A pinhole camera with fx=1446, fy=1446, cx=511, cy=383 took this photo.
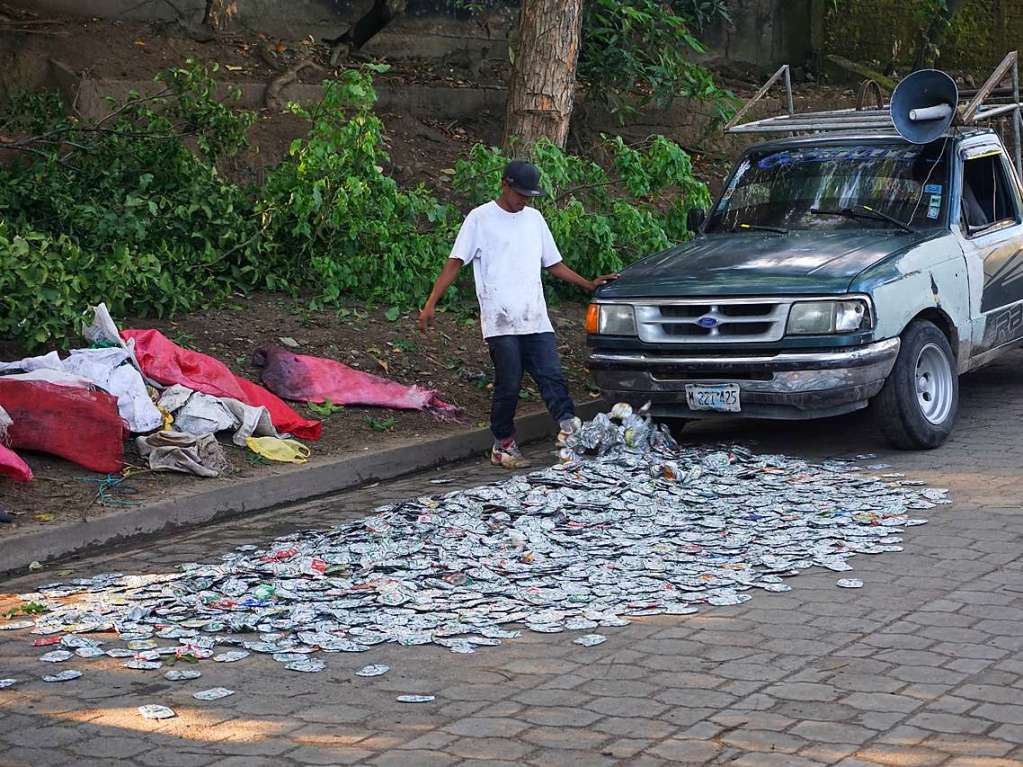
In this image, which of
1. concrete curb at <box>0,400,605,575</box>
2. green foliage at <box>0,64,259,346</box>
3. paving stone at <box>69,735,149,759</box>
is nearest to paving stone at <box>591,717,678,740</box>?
paving stone at <box>69,735,149,759</box>

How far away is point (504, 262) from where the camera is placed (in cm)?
870

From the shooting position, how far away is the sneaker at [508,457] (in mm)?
8922

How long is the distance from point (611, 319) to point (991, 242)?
2.69 m

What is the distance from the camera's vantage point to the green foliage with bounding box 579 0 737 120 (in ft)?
48.7

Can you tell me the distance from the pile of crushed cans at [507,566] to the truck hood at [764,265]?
3.40ft

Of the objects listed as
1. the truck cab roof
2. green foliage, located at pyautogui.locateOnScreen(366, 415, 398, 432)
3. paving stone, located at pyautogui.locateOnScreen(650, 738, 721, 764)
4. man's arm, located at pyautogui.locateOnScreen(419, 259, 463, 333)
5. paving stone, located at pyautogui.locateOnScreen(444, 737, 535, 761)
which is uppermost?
the truck cab roof

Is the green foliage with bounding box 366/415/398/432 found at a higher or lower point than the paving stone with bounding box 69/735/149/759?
higher

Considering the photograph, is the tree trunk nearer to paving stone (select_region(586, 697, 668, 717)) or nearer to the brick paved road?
the brick paved road

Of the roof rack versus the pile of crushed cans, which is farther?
the roof rack

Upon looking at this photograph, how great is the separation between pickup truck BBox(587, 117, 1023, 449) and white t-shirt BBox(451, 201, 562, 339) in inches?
19.3

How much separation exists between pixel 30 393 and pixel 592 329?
3334 mm

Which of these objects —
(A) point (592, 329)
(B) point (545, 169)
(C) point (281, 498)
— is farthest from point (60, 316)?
(B) point (545, 169)


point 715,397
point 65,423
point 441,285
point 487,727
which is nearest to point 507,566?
point 487,727

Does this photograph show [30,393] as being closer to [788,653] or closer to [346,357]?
[346,357]
